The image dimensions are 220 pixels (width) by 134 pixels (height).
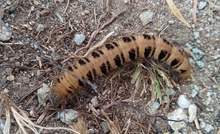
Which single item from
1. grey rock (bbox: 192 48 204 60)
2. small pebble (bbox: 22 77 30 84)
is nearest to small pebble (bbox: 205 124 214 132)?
grey rock (bbox: 192 48 204 60)

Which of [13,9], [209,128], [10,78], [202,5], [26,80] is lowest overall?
[209,128]

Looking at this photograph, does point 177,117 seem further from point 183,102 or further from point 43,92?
point 43,92

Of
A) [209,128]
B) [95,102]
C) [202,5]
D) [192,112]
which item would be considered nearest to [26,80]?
[95,102]

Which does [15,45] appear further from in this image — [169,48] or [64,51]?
[169,48]

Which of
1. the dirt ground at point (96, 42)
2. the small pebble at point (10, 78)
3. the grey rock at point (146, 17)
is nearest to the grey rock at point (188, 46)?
the dirt ground at point (96, 42)

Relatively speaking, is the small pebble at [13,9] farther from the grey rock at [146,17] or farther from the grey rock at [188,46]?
the grey rock at [188,46]

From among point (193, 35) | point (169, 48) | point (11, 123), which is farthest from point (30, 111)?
point (193, 35)
